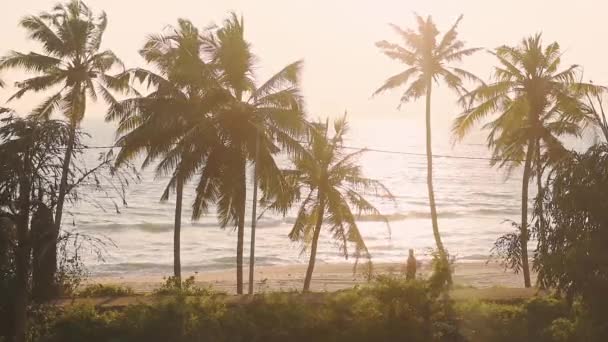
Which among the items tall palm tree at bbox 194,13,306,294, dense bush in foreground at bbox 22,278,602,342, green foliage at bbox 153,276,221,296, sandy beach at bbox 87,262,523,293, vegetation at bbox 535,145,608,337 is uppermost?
tall palm tree at bbox 194,13,306,294

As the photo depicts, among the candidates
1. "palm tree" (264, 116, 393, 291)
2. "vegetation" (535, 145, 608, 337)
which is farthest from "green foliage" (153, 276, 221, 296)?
"vegetation" (535, 145, 608, 337)

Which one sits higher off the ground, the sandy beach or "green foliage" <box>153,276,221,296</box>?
"green foliage" <box>153,276,221,296</box>

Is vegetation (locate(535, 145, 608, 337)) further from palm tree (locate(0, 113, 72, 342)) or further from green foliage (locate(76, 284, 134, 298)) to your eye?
green foliage (locate(76, 284, 134, 298))

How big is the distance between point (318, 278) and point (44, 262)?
25657mm

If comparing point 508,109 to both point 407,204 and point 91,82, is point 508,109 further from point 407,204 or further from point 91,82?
point 407,204

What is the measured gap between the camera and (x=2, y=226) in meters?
14.4

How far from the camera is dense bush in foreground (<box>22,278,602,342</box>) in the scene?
1752cm

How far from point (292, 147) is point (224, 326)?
8257mm

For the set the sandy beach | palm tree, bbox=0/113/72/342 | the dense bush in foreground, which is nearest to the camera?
palm tree, bbox=0/113/72/342

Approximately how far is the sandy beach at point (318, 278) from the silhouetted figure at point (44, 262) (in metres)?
16.4

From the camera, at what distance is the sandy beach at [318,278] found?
39.8 m

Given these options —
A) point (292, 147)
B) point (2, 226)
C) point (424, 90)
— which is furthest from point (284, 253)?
point (2, 226)

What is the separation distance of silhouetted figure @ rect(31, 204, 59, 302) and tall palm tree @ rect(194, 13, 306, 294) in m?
5.79

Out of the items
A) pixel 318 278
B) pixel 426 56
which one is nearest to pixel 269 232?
pixel 318 278
